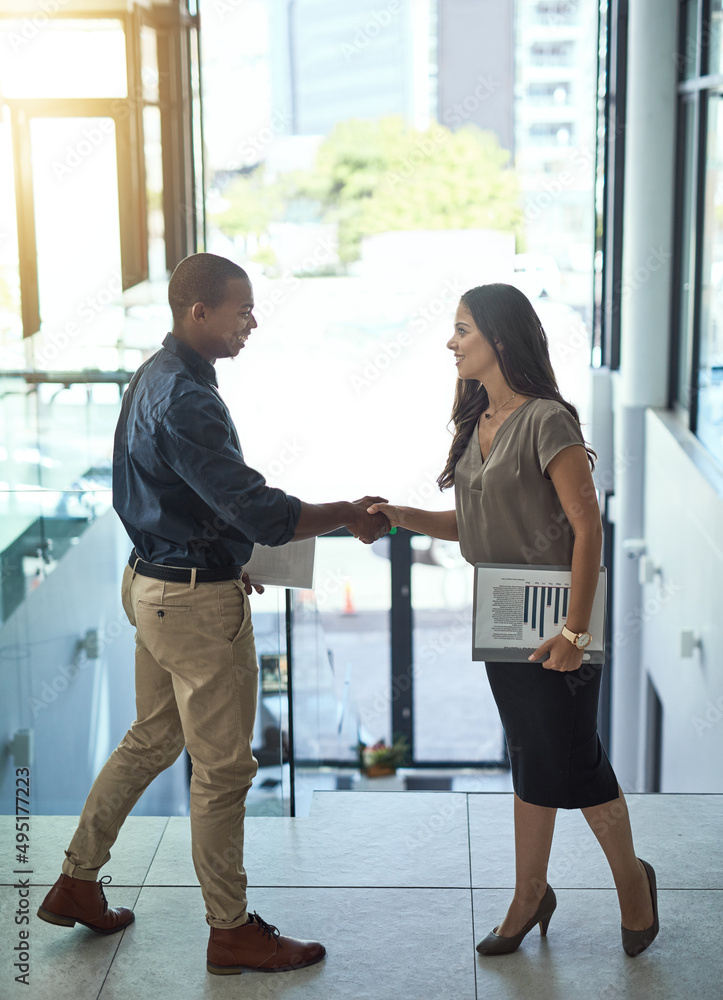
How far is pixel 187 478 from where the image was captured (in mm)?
2039

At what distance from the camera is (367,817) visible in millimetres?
2859

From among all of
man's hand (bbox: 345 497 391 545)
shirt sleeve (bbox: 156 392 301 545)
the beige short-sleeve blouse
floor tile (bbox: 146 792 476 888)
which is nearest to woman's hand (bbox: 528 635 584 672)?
the beige short-sleeve blouse

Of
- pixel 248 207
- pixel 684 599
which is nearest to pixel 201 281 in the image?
pixel 684 599

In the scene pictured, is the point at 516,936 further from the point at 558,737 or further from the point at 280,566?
the point at 280,566

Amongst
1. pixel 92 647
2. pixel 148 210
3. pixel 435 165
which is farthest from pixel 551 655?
pixel 435 165

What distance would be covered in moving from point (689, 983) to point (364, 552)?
34.1 ft

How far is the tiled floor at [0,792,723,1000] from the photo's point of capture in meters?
2.12

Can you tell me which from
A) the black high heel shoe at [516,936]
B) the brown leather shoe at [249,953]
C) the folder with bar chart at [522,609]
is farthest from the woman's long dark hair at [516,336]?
the brown leather shoe at [249,953]

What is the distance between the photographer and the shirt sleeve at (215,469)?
202 centimetres

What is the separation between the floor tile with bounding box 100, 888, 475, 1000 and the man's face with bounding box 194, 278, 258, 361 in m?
1.30

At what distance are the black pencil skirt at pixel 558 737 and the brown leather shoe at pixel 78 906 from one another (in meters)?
0.98

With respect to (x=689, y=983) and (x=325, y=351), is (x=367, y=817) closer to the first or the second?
(x=689, y=983)

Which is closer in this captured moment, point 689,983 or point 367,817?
point 689,983

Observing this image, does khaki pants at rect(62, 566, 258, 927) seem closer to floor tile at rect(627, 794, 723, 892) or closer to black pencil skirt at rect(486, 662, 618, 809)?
black pencil skirt at rect(486, 662, 618, 809)
